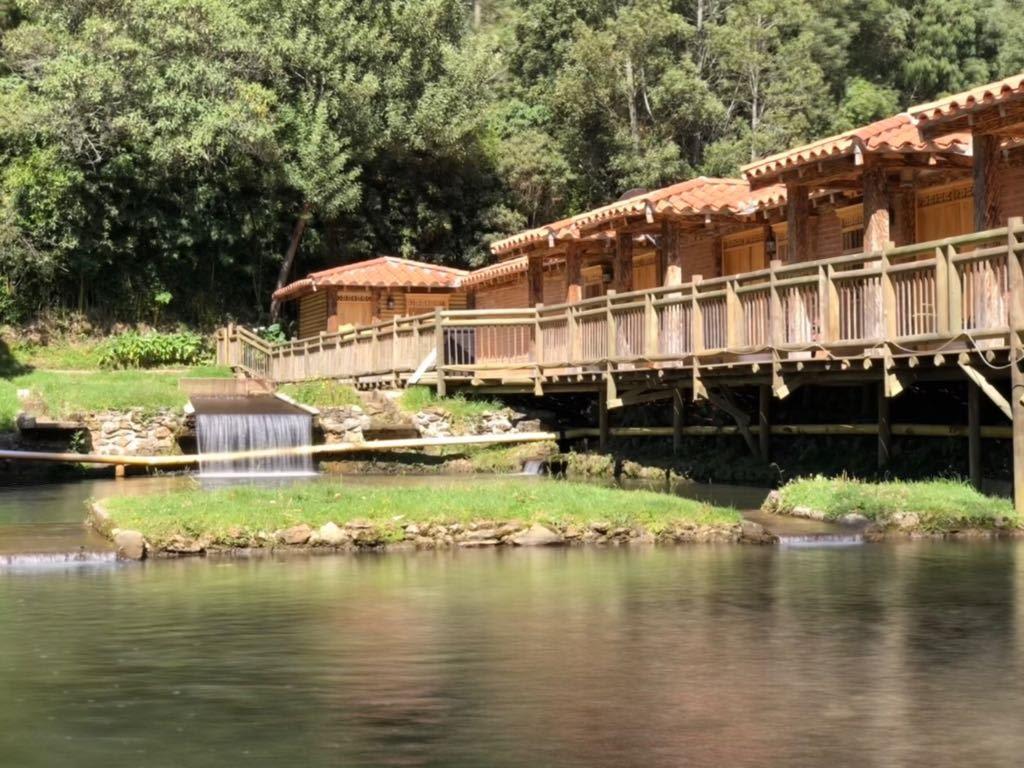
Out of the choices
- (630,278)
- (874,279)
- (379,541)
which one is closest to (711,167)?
(630,278)

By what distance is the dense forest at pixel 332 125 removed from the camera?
4594cm

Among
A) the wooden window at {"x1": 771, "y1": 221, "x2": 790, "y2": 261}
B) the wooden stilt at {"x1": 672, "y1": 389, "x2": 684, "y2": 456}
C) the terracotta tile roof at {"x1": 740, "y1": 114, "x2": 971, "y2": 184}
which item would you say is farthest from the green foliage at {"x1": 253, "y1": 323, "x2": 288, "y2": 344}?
the terracotta tile roof at {"x1": 740, "y1": 114, "x2": 971, "y2": 184}

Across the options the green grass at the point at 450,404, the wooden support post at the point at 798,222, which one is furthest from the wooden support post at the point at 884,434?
the green grass at the point at 450,404

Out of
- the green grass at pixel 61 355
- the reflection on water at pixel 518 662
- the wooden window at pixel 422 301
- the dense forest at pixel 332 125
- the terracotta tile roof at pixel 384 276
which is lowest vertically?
the reflection on water at pixel 518 662

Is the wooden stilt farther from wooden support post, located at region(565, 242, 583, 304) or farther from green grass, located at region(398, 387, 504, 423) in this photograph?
wooden support post, located at region(565, 242, 583, 304)

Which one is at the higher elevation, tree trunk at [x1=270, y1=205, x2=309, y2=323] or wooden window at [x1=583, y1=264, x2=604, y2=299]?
tree trunk at [x1=270, y1=205, x2=309, y2=323]

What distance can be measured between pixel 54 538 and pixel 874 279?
36.0 ft

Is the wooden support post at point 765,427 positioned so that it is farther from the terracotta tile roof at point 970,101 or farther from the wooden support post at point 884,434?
the terracotta tile roof at point 970,101

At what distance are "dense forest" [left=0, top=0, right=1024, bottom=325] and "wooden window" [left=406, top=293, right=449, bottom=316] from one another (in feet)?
14.6

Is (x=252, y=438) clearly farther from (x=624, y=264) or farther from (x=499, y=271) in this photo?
(x=499, y=271)

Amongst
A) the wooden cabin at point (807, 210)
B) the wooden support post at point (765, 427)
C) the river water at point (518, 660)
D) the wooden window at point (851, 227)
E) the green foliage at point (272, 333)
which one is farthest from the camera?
the green foliage at point (272, 333)

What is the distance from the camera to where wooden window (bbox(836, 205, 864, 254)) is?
27062 millimetres

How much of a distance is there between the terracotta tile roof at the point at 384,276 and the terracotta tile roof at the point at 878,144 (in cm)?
2292

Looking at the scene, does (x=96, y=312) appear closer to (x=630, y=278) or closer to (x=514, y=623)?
(x=630, y=278)
